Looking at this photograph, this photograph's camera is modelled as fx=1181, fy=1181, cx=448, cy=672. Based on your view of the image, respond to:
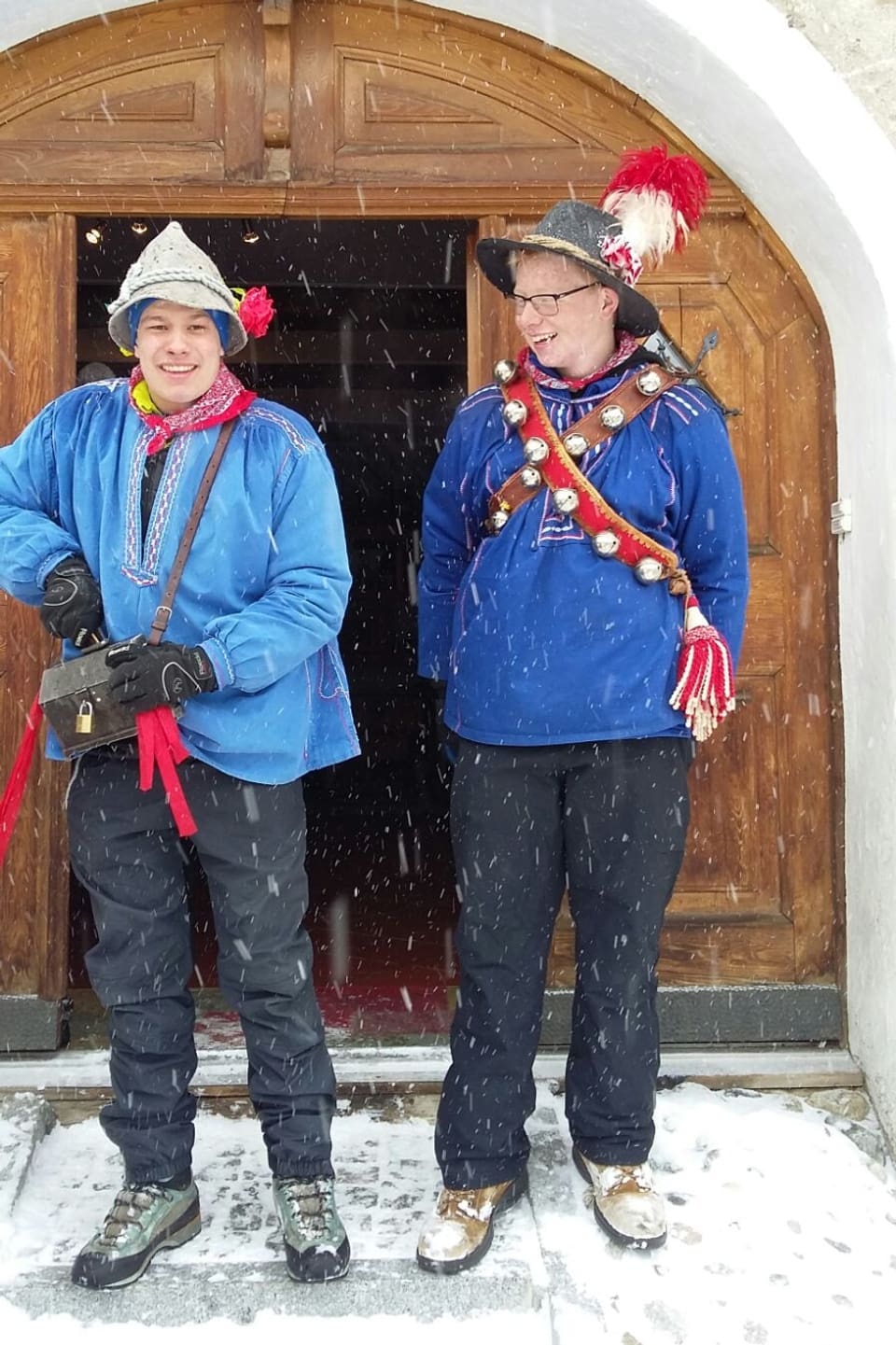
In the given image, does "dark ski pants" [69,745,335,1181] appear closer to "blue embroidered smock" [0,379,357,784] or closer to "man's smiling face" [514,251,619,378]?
"blue embroidered smock" [0,379,357,784]

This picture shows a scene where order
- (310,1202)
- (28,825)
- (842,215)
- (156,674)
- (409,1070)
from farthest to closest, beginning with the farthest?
(28,825), (409,1070), (842,215), (310,1202), (156,674)

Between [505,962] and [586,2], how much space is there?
259cm

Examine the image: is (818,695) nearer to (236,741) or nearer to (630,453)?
(630,453)

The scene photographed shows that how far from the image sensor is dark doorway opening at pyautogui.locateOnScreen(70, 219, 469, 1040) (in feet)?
15.5

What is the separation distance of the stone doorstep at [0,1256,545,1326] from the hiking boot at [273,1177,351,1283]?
36mm

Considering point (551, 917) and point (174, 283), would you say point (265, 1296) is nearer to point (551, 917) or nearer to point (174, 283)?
point (551, 917)

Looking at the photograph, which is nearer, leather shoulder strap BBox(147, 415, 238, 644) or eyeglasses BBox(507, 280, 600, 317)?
leather shoulder strap BBox(147, 415, 238, 644)

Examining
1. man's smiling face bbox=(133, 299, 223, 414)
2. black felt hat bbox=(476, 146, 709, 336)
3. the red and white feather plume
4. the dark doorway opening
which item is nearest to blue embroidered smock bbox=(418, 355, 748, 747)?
black felt hat bbox=(476, 146, 709, 336)

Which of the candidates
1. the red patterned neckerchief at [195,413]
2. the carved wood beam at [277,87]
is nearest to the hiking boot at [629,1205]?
the red patterned neckerchief at [195,413]

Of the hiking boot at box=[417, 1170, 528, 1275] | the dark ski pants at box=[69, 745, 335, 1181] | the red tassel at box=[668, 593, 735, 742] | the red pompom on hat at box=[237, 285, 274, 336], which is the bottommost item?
the hiking boot at box=[417, 1170, 528, 1275]

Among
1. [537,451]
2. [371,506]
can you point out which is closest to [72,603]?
[537,451]

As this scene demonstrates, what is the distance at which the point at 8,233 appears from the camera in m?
3.58

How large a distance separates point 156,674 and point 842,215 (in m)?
2.25

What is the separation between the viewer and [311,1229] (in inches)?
95.7
